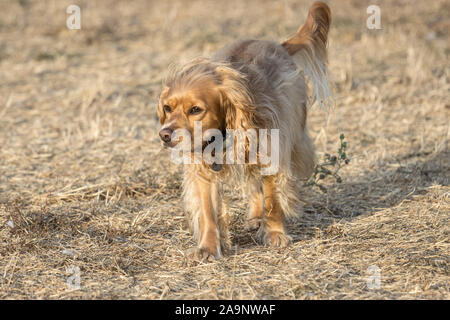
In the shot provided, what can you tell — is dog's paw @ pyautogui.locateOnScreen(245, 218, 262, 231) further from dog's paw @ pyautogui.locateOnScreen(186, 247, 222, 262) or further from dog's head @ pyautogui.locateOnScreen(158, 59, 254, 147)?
dog's head @ pyautogui.locateOnScreen(158, 59, 254, 147)

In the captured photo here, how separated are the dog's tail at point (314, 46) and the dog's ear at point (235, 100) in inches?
43.6

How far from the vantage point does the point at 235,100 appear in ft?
12.1

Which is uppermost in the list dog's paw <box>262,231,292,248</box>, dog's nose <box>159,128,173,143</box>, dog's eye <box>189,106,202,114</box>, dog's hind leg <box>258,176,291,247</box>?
dog's eye <box>189,106,202,114</box>

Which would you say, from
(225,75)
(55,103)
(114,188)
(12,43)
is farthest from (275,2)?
(225,75)

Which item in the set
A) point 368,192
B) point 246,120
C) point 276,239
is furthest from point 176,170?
point 246,120

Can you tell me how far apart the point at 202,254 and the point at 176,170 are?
4.95 feet

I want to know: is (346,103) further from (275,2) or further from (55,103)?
(275,2)

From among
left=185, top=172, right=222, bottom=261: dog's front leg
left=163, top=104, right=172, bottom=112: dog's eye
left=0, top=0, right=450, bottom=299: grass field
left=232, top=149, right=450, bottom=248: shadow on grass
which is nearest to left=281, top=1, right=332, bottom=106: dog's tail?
left=232, top=149, right=450, bottom=248: shadow on grass

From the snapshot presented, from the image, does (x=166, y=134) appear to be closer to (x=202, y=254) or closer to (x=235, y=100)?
(x=235, y=100)

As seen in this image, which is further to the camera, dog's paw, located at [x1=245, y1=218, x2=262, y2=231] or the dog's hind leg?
dog's paw, located at [x1=245, y1=218, x2=262, y2=231]

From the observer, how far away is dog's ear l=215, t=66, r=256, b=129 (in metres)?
3.69

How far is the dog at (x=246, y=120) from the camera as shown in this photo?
146 inches

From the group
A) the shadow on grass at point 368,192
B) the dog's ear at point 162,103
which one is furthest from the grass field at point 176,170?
the dog's ear at point 162,103

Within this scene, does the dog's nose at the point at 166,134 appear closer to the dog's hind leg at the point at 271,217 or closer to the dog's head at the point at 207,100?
the dog's head at the point at 207,100
